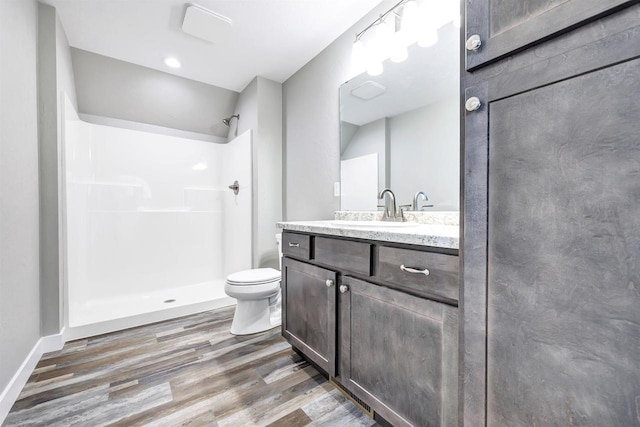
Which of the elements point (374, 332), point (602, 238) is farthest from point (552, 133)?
point (374, 332)

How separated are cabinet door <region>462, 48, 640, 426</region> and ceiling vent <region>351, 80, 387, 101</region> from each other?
1.19 m

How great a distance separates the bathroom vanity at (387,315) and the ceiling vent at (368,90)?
104cm

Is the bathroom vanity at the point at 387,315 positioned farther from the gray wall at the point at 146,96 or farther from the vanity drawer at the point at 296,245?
the gray wall at the point at 146,96

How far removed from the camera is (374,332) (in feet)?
3.57

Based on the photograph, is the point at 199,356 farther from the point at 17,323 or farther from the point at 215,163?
the point at 215,163

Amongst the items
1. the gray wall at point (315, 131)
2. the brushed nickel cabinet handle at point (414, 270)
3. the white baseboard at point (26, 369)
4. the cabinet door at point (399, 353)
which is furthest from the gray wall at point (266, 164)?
the brushed nickel cabinet handle at point (414, 270)

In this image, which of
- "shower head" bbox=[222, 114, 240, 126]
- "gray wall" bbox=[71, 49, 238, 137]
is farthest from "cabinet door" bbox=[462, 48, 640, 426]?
"gray wall" bbox=[71, 49, 238, 137]

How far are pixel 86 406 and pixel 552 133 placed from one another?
2100 mm

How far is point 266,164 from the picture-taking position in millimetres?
2670

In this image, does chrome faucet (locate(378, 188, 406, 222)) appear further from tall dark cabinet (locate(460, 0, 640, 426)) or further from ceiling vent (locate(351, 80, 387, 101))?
tall dark cabinet (locate(460, 0, 640, 426))

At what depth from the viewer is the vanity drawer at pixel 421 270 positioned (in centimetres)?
83

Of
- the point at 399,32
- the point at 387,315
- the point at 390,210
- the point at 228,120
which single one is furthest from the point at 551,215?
the point at 228,120

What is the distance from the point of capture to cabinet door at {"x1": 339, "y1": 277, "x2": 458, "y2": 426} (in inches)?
33.8

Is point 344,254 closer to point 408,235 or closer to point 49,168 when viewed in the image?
point 408,235
